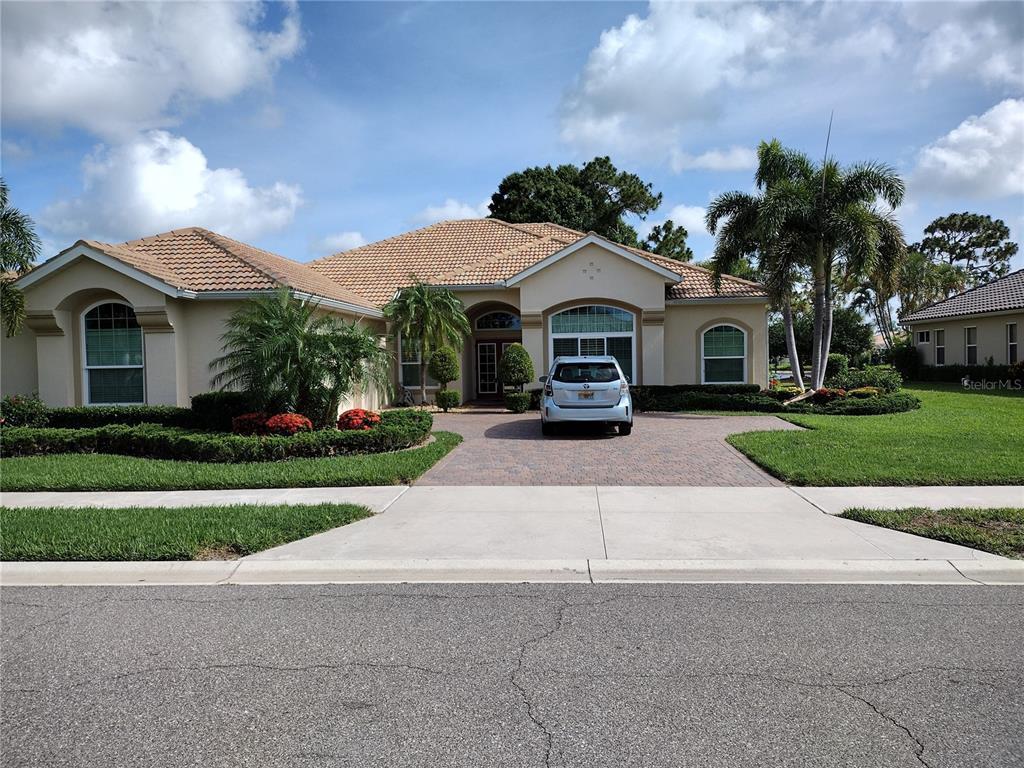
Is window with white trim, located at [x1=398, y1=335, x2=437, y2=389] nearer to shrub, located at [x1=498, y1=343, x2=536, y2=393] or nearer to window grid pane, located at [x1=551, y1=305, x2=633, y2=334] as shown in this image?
shrub, located at [x1=498, y1=343, x2=536, y2=393]

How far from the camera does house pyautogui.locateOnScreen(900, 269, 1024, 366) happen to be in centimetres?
2838

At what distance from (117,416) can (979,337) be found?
32.2 metres

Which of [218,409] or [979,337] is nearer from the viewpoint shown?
[218,409]

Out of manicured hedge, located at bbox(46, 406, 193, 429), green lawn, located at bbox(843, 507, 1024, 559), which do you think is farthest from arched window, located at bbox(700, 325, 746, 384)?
manicured hedge, located at bbox(46, 406, 193, 429)

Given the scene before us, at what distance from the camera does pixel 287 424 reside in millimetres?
12758

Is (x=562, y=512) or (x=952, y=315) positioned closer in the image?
(x=562, y=512)

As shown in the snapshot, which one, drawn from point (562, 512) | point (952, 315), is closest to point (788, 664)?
point (562, 512)

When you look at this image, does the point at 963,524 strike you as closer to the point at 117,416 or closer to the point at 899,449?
the point at 899,449

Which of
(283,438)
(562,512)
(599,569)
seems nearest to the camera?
(599,569)

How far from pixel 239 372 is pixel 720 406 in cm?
1282

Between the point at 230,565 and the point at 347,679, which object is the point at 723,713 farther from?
the point at 230,565

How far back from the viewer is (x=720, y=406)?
19.9 metres

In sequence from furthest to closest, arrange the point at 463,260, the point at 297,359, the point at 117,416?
the point at 463,260 → the point at 117,416 → the point at 297,359

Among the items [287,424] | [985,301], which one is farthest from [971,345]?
[287,424]
